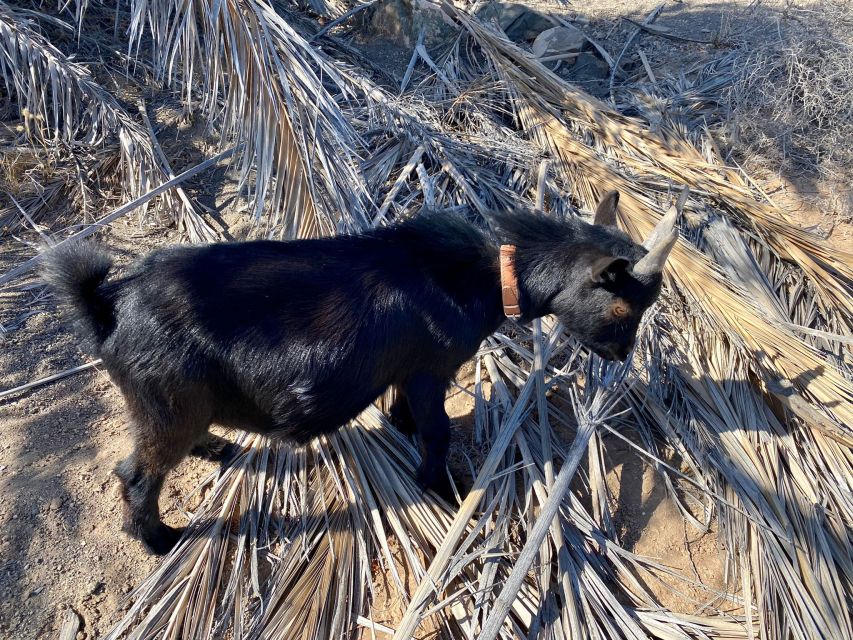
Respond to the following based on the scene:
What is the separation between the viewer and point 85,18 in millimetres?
6379

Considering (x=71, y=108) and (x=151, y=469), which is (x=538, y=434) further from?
(x=71, y=108)

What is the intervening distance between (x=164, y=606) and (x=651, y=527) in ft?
9.21

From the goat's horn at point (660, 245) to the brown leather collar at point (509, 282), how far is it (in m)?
0.64

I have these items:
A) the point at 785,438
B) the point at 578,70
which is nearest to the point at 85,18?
the point at 578,70

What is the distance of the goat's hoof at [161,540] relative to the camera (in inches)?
134

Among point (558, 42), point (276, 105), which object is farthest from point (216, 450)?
point (558, 42)

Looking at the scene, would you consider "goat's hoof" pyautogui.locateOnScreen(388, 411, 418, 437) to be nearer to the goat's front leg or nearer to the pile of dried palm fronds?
the pile of dried palm fronds

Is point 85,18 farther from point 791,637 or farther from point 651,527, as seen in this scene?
point 791,637

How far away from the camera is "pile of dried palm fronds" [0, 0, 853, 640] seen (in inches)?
124

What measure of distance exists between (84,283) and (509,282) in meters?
2.05

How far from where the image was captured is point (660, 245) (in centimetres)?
305

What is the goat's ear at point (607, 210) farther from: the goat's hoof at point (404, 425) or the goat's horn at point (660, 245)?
the goat's hoof at point (404, 425)

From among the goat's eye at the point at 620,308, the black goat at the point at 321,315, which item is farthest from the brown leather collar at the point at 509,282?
the goat's eye at the point at 620,308

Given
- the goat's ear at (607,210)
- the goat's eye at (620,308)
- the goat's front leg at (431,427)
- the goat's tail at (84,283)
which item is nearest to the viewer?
the goat's tail at (84,283)
